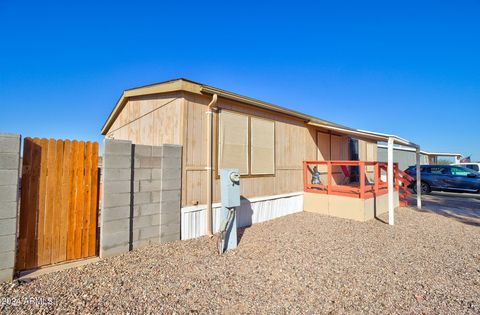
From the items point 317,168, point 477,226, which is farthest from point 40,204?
point 477,226

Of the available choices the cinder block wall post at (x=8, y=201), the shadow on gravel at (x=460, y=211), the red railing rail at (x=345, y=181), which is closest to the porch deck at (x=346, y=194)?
the red railing rail at (x=345, y=181)

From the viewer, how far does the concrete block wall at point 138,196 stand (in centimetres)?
366

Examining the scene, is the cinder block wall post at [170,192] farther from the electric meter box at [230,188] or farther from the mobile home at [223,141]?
the electric meter box at [230,188]

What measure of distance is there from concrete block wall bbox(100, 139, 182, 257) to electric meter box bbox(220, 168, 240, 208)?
917mm

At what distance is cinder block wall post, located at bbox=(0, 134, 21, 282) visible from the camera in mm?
2803

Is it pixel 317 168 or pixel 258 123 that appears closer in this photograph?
pixel 258 123

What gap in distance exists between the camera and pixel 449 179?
11.5 metres

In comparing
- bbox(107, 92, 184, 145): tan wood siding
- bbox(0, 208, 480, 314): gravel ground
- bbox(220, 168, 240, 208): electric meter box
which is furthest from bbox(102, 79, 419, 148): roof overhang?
bbox(0, 208, 480, 314): gravel ground

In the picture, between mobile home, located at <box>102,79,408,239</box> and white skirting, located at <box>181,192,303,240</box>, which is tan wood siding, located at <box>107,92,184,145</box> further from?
white skirting, located at <box>181,192,303,240</box>

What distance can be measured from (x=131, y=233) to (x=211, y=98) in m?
3.13

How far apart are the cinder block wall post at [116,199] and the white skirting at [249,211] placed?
1.09 metres

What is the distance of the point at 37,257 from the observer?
10.3 ft

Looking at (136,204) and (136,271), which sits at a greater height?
(136,204)

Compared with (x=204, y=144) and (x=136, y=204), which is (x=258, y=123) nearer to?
(x=204, y=144)
